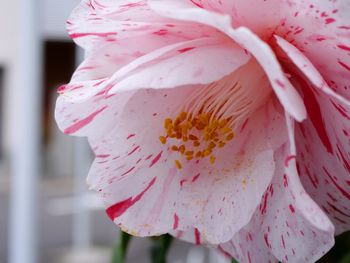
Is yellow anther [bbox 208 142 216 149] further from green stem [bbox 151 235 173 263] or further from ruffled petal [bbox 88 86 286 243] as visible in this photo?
green stem [bbox 151 235 173 263]

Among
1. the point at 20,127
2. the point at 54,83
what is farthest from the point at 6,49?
Answer: the point at 20,127

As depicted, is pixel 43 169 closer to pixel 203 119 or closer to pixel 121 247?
pixel 121 247

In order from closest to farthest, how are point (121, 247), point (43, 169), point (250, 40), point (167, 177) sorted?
point (250, 40) → point (167, 177) → point (121, 247) → point (43, 169)

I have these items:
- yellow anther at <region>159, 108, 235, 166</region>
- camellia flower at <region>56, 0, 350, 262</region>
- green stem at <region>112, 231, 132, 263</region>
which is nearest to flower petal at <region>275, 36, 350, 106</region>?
Answer: camellia flower at <region>56, 0, 350, 262</region>

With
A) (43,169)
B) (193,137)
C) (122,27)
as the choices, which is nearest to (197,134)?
(193,137)

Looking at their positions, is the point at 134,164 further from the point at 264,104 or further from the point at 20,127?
the point at 20,127

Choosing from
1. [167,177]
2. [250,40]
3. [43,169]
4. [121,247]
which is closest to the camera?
[250,40]
